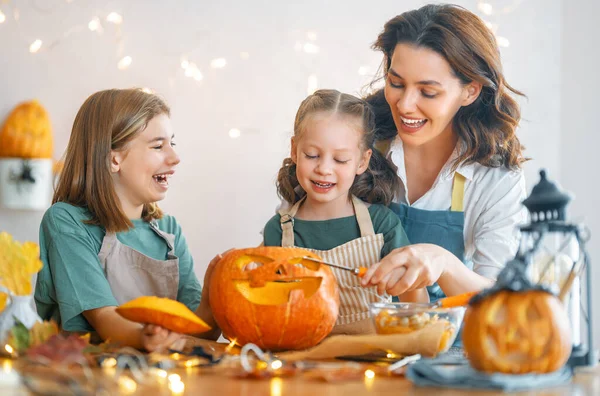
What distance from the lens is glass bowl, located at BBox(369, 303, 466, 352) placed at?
1074mm

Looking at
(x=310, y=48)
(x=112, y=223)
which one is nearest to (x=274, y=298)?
(x=112, y=223)

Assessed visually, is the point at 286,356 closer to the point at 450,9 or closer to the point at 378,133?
the point at 378,133

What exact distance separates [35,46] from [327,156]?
1.38 metres

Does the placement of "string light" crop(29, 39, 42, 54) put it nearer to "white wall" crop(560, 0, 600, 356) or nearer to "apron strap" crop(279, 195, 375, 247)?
"apron strap" crop(279, 195, 375, 247)

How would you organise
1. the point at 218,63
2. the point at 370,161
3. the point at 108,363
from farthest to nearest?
the point at 218,63, the point at 370,161, the point at 108,363

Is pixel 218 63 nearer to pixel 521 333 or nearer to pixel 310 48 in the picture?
pixel 310 48

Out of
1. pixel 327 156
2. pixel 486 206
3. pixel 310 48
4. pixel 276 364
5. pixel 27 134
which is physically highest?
pixel 310 48

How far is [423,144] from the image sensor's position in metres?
1.70

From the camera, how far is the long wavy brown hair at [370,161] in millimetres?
1529

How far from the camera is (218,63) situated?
262 centimetres

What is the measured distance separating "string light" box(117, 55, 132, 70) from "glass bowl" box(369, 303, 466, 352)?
167 centimetres

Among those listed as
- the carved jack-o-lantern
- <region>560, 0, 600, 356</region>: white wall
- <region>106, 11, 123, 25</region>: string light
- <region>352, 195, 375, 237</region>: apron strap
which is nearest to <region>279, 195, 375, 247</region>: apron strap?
<region>352, 195, 375, 237</region>: apron strap

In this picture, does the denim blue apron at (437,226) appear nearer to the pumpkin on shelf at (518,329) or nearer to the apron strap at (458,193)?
the apron strap at (458,193)

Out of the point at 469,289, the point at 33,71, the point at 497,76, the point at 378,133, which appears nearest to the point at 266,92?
the point at 33,71
